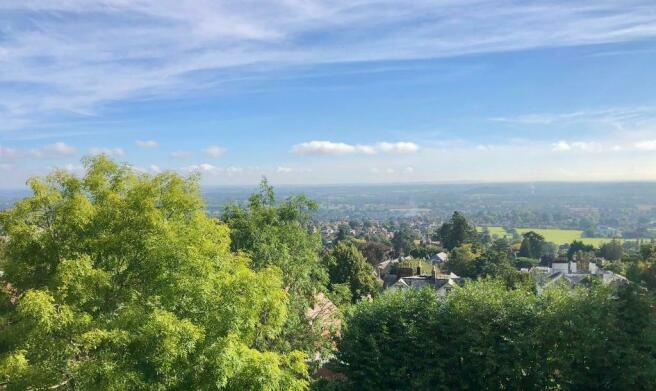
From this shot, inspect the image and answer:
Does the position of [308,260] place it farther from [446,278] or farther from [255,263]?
[446,278]

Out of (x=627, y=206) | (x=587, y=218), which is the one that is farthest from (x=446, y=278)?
(x=627, y=206)

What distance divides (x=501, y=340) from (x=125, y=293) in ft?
30.6

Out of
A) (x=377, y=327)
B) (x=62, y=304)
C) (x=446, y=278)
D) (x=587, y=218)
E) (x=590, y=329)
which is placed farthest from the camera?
(x=587, y=218)

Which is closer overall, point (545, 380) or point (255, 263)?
point (545, 380)

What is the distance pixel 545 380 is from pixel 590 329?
190cm

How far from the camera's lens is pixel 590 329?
11297 millimetres

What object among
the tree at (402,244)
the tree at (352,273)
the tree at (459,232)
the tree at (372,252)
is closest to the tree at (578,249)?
the tree at (459,232)

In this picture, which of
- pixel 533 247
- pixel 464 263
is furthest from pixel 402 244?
pixel 464 263

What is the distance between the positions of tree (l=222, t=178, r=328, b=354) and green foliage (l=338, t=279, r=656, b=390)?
1.50 meters

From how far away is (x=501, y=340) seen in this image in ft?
41.1

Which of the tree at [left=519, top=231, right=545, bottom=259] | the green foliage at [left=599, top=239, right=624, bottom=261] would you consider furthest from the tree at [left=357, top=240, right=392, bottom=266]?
the green foliage at [left=599, top=239, right=624, bottom=261]

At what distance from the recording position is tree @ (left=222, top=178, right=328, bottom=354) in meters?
14.2

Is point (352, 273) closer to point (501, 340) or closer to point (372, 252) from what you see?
point (501, 340)

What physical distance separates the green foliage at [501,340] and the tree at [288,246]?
1501mm
